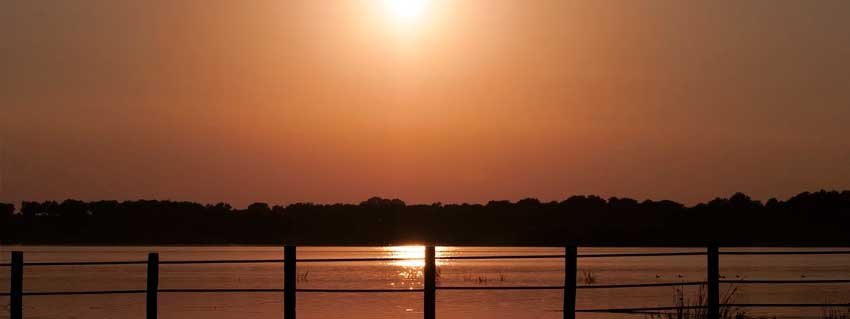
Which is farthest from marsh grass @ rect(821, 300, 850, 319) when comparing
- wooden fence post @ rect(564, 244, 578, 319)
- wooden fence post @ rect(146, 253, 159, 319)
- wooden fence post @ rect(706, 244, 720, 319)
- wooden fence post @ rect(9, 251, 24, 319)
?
wooden fence post @ rect(9, 251, 24, 319)

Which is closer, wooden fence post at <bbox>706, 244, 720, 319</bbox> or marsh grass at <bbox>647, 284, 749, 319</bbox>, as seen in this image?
wooden fence post at <bbox>706, 244, 720, 319</bbox>

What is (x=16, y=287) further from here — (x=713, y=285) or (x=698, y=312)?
(x=698, y=312)

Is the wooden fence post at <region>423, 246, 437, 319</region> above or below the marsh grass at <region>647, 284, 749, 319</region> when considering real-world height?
above

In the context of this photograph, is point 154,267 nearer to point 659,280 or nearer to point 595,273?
point 659,280

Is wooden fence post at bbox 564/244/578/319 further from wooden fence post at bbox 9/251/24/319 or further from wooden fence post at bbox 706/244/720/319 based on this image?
wooden fence post at bbox 9/251/24/319

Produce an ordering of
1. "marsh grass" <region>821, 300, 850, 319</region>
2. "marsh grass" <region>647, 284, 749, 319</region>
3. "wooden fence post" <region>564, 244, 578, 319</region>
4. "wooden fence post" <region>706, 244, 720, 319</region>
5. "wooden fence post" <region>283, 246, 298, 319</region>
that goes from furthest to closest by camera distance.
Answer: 1. "marsh grass" <region>821, 300, 850, 319</region>
2. "marsh grass" <region>647, 284, 749, 319</region>
3. "wooden fence post" <region>706, 244, 720, 319</region>
4. "wooden fence post" <region>564, 244, 578, 319</region>
5. "wooden fence post" <region>283, 246, 298, 319</region>

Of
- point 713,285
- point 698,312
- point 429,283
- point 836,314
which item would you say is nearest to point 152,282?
point 429,283

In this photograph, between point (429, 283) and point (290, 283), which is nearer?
point (290, 283)

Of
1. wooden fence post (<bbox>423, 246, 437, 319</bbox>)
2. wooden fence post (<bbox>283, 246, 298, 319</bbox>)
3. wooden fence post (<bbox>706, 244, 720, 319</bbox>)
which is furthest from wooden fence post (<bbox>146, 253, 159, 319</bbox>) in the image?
wooden fence post (<bbox>706, 244, 720, 319</bbox>)

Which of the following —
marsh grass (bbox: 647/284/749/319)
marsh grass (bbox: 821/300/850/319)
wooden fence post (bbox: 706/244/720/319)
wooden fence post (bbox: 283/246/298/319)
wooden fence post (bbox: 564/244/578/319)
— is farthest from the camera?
marsh grass (bbox: 821/300/850/319)

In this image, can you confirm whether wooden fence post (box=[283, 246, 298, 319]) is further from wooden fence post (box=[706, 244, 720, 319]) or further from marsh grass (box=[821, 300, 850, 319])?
marsh grass (box=[821, 300, 850, 319])

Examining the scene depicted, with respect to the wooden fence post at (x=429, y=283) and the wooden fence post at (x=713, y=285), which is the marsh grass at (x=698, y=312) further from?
the wooden fence post at (x=429, y=283)

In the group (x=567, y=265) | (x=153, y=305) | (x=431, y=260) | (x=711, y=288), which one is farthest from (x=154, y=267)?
(x=711, y=288)

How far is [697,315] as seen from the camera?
1936 cm
